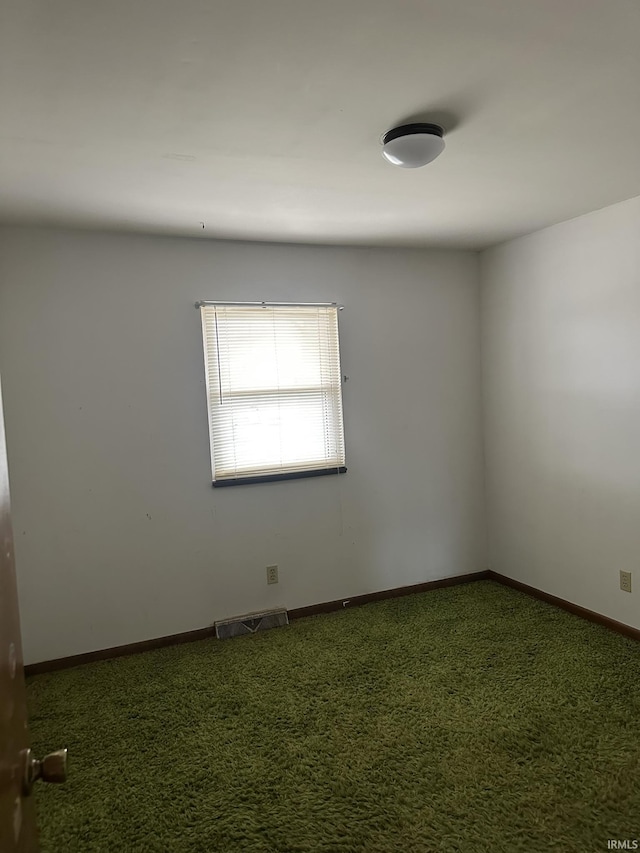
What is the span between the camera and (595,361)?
3.19 m

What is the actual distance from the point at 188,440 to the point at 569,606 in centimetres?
254

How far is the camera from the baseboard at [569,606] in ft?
10.1

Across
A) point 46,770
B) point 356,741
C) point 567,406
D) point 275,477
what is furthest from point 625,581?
point 46,770

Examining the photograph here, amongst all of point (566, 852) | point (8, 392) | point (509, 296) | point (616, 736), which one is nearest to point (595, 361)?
point (509, 296)

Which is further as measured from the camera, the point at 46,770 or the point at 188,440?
the point at 188,440

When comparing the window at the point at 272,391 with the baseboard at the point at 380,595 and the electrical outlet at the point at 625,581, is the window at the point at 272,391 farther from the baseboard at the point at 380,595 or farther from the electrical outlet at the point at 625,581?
the electrical outlet at the point at 625,581

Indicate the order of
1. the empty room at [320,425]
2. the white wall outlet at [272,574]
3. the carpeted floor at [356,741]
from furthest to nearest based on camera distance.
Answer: the white wall outlet at [272,574], the carpeted floor at [356,741], the empty room at [320,425]

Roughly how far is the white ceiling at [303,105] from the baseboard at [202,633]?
235 cm

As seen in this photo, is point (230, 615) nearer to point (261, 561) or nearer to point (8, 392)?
point (261, 561)

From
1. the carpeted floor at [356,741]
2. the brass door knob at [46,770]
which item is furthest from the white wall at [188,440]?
the brass door knob at [46,770]

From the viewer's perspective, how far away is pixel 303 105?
1.81 meters

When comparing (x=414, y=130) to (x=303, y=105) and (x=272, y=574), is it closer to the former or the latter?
(x=303, y=105)

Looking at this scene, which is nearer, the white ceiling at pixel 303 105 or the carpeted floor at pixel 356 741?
the white ceiling at pixel 303 105

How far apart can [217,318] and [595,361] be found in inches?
87.0
